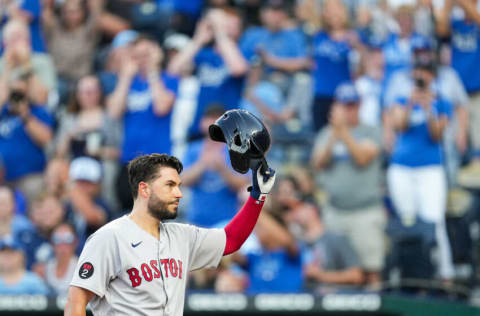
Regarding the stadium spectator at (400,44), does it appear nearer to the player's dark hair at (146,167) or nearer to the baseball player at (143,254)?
the baseball player at (143,254)

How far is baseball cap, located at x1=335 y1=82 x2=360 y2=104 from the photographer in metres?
7.86

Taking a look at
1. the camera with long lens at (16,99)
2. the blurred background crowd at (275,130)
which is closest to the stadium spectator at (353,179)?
the blurred background crowd at (275,130)

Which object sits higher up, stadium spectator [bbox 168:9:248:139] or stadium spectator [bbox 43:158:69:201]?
stadium spectator [bbox 168:9:248:139]

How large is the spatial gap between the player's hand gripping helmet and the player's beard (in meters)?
0.40

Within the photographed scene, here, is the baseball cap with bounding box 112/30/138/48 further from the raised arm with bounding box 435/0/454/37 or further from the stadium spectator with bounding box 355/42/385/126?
the raised arm with bounding box 435/0/454/37

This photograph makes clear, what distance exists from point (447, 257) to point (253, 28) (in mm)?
3077

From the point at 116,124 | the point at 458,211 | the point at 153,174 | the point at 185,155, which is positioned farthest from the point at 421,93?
the point at 153,174

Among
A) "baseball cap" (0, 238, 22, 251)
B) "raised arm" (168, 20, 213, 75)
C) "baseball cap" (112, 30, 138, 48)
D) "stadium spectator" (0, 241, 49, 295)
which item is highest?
"baseball cap" (112, 30, 138, 48)

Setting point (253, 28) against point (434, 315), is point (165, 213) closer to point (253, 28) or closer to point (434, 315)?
point (434, 315)

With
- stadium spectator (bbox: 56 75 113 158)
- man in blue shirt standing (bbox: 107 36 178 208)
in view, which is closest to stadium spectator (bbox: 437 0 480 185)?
man in blue shirt standing (bbox: 107 36 178 208)

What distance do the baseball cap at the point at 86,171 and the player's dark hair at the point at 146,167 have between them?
192 inches

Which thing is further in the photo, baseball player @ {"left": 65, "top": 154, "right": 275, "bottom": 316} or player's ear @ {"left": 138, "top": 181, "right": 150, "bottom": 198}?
player's ear @ {"left": 138, "top": 181, "right": 150, "bottom": 198}

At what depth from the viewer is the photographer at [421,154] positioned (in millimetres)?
7543

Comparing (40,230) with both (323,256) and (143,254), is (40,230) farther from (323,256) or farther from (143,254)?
(143,254)
